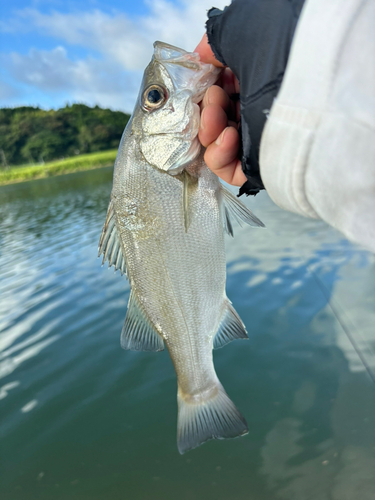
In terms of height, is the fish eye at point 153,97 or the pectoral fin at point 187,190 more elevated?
the fish eye at point 153,97

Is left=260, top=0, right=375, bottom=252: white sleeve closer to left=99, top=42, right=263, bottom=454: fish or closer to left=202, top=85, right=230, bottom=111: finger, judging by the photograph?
left=202, top=85, right=230, bottom=111: finger

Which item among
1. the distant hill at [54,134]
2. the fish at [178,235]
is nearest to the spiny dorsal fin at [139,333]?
the fish at [178,235]

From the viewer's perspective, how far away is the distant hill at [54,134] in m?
73.6

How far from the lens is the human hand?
170 cm

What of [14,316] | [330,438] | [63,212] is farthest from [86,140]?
[330,438]

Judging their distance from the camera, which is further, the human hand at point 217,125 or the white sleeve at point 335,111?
the human hand at point 217,125

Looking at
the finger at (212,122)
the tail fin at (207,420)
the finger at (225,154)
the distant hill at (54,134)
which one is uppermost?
the distant hill at (54,134)

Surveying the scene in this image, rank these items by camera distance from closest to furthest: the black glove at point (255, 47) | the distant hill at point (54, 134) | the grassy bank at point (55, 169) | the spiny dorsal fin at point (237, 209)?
the black glove at point (255, 47)
the spiny dorsal fin at point (237, 209)
the grassy bank at point (55, 169)
the distant hill at point (54, 134)

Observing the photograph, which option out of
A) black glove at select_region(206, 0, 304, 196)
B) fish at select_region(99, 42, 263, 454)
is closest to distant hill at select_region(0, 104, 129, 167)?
fish at select_region(99, 42, 263, 454)

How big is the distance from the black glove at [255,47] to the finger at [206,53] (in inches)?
7.7

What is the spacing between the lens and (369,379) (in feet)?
12.7

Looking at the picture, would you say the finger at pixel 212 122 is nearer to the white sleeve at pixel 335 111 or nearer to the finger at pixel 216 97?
the finger at pixel 216 97

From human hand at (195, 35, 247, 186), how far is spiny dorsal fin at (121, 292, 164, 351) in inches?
37.2

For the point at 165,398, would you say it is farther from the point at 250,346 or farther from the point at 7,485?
the point at 7,485
